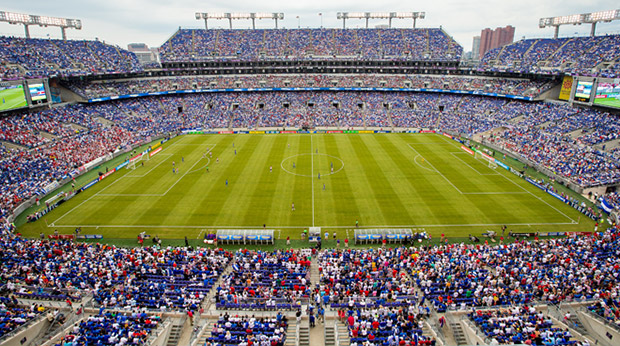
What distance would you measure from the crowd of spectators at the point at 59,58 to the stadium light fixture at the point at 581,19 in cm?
8941

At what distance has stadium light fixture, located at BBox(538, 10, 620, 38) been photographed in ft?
206

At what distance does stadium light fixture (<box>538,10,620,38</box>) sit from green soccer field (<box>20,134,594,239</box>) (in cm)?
3944

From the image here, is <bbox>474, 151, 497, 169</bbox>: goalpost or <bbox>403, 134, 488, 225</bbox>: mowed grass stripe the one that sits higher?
<bbox>474, 151, 497, 169</bbox>: goalpost

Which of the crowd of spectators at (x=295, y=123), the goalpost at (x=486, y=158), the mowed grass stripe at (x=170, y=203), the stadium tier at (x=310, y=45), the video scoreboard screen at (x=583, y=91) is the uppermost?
the stadium tier at (x=310, y=45)

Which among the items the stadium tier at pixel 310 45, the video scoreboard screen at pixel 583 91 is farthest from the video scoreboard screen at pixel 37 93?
the video scoreboard screen at pixel 583 91

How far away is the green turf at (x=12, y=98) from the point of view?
4950 centimetres

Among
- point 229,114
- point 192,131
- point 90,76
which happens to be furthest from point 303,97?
point 90,76

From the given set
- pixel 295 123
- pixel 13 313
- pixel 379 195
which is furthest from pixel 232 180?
pixel 295 123

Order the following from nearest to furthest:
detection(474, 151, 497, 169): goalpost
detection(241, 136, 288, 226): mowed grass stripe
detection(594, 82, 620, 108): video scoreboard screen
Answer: detection(241, 136, 288, 226): mowed grass stripe < detection(474, 151, 497, 169): goalpost < detection(594, 82, 620, 108): video scoreboard screen

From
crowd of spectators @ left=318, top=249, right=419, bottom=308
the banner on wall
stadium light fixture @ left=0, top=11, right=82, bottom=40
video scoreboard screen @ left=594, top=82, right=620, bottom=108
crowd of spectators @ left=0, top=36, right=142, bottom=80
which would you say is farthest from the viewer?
stadium light fixture @ left=0, top=11, right=82, bottom=40

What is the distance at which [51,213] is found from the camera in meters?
35.6

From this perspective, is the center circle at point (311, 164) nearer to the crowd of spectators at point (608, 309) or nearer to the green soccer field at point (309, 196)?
the green soccer field at point (309, 196)

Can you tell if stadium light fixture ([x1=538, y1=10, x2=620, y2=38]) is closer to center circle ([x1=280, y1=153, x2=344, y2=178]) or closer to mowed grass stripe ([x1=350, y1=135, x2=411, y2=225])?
mowed grass stripe ([x1=350, y1=135, x2=411, y2=225])

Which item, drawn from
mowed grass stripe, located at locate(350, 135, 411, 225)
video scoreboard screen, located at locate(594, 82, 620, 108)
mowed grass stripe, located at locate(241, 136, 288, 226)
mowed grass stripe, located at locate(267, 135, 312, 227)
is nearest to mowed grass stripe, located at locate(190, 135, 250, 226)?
mowed grass stripe, located at locate(241, 136, 288, 226)
